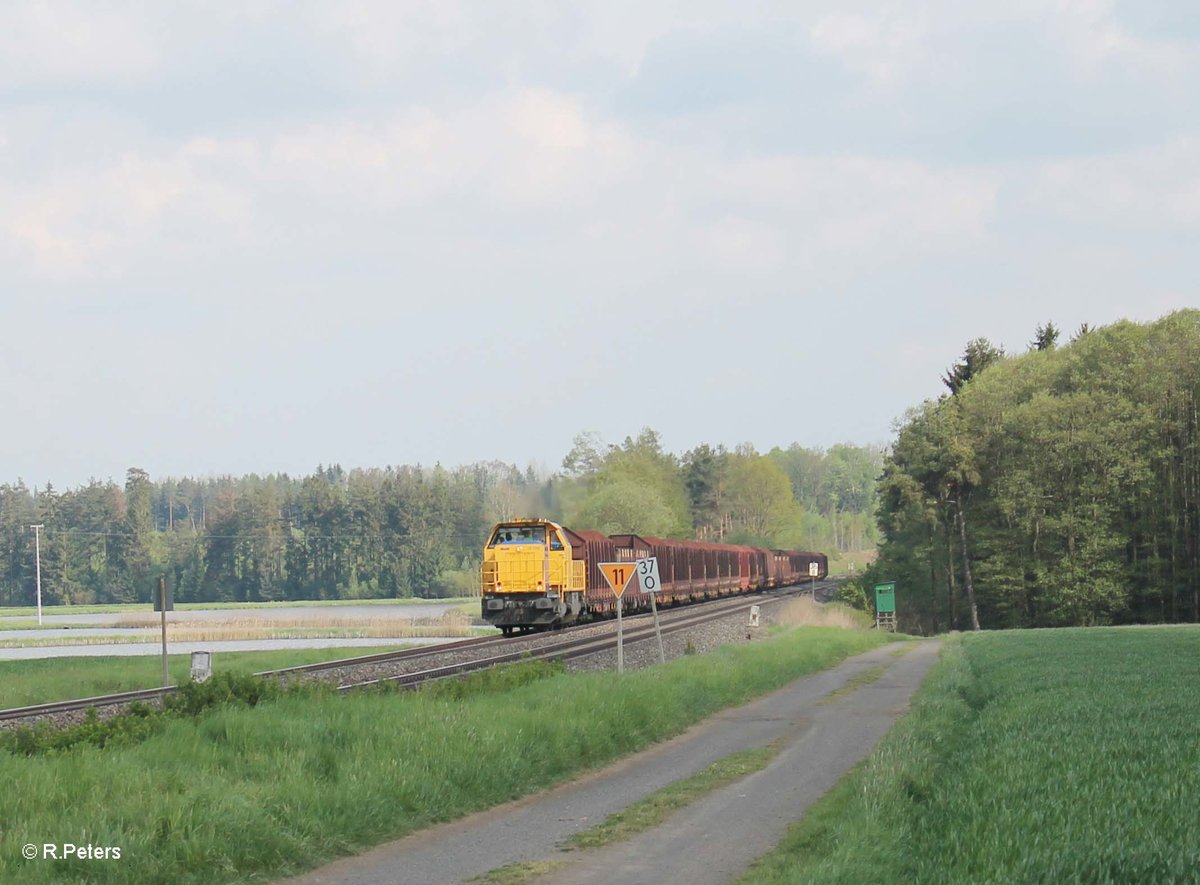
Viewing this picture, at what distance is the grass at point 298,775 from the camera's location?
9.02 meters

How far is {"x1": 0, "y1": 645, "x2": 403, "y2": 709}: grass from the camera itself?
30312 millimetres

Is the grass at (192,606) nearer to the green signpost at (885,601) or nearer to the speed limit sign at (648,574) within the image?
the green signpost at (885,601)

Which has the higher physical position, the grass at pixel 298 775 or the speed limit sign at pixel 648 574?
the speed limit sign at pixel 648 574

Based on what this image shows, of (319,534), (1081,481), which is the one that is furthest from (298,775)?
(319,534)

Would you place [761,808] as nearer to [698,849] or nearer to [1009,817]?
[698,849]

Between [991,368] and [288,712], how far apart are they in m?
76.3

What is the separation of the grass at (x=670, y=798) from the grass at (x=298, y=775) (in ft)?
4.67

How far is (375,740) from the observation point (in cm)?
1291

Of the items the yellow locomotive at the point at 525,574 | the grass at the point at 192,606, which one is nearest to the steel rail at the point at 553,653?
the yellow locomotive at the point at 525,574

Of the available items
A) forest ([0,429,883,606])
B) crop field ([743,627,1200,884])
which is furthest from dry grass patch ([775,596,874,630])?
forest ([0,429,883,606])

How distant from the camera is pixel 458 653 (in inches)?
1298

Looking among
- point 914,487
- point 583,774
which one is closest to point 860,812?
point 583,774
